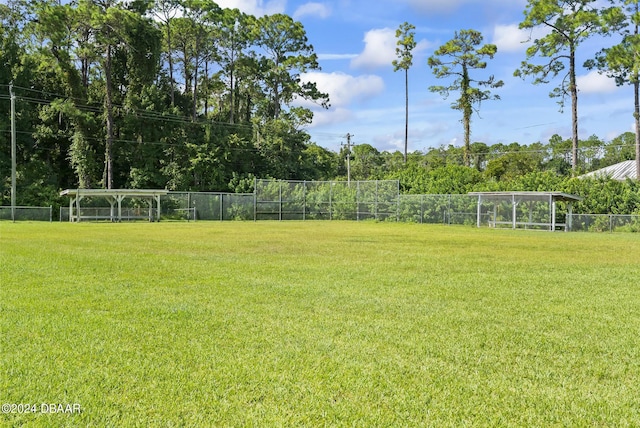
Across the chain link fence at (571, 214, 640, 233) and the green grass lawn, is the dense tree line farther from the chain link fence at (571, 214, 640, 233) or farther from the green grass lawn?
the green grass lawn

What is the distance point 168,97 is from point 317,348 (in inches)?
1864

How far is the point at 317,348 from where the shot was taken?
4.36 m

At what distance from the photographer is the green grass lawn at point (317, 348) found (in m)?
3.12

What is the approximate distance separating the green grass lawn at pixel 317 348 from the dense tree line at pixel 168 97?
26633mm

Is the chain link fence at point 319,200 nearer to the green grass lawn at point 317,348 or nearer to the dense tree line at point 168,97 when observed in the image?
the dense tree line at point 168,97

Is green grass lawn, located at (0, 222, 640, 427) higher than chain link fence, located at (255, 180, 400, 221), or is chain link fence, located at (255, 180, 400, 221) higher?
chain link fence, located at (255, 180, 400, 221)

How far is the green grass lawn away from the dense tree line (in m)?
26.6

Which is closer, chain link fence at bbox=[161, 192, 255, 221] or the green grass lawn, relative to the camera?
the green grass lawn

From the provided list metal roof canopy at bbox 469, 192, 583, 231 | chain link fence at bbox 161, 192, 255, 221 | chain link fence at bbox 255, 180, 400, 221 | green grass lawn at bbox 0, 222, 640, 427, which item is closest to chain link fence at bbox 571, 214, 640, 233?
metal roof canopy at bbox 469, 192, 583, 231

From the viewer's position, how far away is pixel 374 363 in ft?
13.1

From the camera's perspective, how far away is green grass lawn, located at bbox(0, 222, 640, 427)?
3121 mm

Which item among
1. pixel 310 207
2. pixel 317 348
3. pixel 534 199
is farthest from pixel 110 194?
pixel 317 348

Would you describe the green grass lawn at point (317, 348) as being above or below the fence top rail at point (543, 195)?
below

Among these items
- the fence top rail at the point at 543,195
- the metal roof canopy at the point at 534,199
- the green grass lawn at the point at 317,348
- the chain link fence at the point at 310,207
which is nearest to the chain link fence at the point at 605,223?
the metal roof canopy at the point at 534,199
